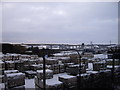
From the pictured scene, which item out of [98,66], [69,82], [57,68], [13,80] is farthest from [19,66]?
[98,66]

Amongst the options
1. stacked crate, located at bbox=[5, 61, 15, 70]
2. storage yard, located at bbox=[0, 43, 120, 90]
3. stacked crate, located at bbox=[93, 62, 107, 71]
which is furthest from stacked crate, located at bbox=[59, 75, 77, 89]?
stacked crate, located at bbox=[5, 61, 15, 70]

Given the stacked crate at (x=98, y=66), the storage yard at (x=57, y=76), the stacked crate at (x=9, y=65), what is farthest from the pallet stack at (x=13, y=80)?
the stacked crate at (x=98, y=66)

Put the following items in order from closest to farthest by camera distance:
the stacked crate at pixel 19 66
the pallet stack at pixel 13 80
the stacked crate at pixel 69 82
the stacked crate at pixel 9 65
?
the pallet stack at pixel 13 80, the stacked crate at pixel 69 82, the stacked crate at pixel 9 65, the stacked crate at pixel 19 66

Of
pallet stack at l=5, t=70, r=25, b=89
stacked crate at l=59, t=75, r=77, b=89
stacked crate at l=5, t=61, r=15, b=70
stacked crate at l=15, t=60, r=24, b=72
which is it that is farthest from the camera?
stacked crate at l=15, t=60, r=24, b=72

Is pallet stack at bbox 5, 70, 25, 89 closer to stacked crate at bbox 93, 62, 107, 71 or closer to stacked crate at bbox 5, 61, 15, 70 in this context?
stacked crate at bbox 5, 61, 15, 70

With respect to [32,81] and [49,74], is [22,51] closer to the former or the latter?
[49,74]

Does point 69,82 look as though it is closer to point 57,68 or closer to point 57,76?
point 57,76

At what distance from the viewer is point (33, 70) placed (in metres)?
4.17

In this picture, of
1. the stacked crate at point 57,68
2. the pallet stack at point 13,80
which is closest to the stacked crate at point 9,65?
the pallet stack at point 13,80

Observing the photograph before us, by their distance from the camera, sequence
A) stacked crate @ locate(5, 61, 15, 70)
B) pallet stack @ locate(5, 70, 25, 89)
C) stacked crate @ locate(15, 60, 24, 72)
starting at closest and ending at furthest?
pallet stack @ locate(5, 70, 25, 89) → stacked crate @ locate(5, 61, 15, 70) → stacked crate @ locate(15, 60, 24, 72)

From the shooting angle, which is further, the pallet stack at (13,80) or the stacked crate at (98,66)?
the stacked crate at (98,66)

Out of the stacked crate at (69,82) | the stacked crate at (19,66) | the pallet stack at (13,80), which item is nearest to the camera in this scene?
the pallet stack at (13,80)

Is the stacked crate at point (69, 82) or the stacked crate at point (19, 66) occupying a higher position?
the stacked crate at point (19, 66)

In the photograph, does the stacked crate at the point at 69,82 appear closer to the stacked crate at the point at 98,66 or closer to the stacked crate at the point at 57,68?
the stacked crate at the point at 57,68
